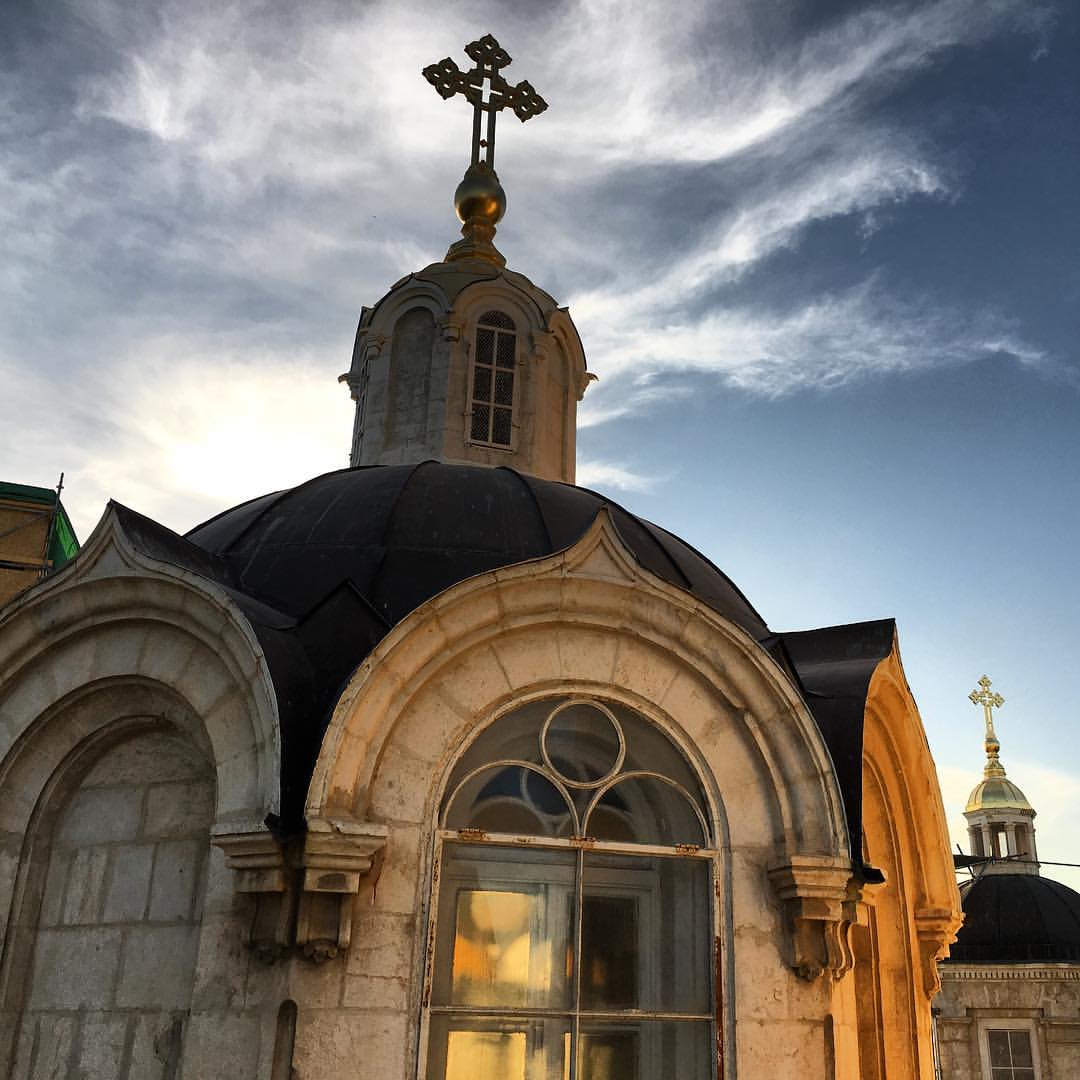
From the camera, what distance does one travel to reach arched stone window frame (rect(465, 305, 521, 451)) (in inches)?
670

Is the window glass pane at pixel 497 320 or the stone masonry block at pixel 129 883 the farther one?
the window glass pane at pixel 497 320

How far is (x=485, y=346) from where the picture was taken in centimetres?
1762

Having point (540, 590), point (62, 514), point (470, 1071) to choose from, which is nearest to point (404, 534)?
point (540, 590)

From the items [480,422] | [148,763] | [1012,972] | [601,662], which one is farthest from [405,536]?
[1012,972]

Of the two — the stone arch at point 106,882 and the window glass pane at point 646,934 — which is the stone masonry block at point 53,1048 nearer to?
the stone arch at point 106,882

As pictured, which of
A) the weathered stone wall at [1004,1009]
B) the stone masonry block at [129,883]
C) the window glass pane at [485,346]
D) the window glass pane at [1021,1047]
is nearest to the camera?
the stone masonry block at [129,883]

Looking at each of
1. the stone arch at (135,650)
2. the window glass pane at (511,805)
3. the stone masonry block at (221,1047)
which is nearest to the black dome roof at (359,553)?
the stone arch at (135,650)

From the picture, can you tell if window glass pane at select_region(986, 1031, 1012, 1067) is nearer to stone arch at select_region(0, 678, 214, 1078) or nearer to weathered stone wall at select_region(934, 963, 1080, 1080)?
weathered stone wall at select_region(934, 963, 1080, 1080)

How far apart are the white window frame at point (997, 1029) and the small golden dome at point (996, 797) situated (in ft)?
39.8

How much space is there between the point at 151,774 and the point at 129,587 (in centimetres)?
156

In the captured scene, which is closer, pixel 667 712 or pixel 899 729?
pixel 667 712

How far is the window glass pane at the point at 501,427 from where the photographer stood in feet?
55.8

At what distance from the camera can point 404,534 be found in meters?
11.9

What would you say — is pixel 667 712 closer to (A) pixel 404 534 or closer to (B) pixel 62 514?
(A) pixel 404 534
